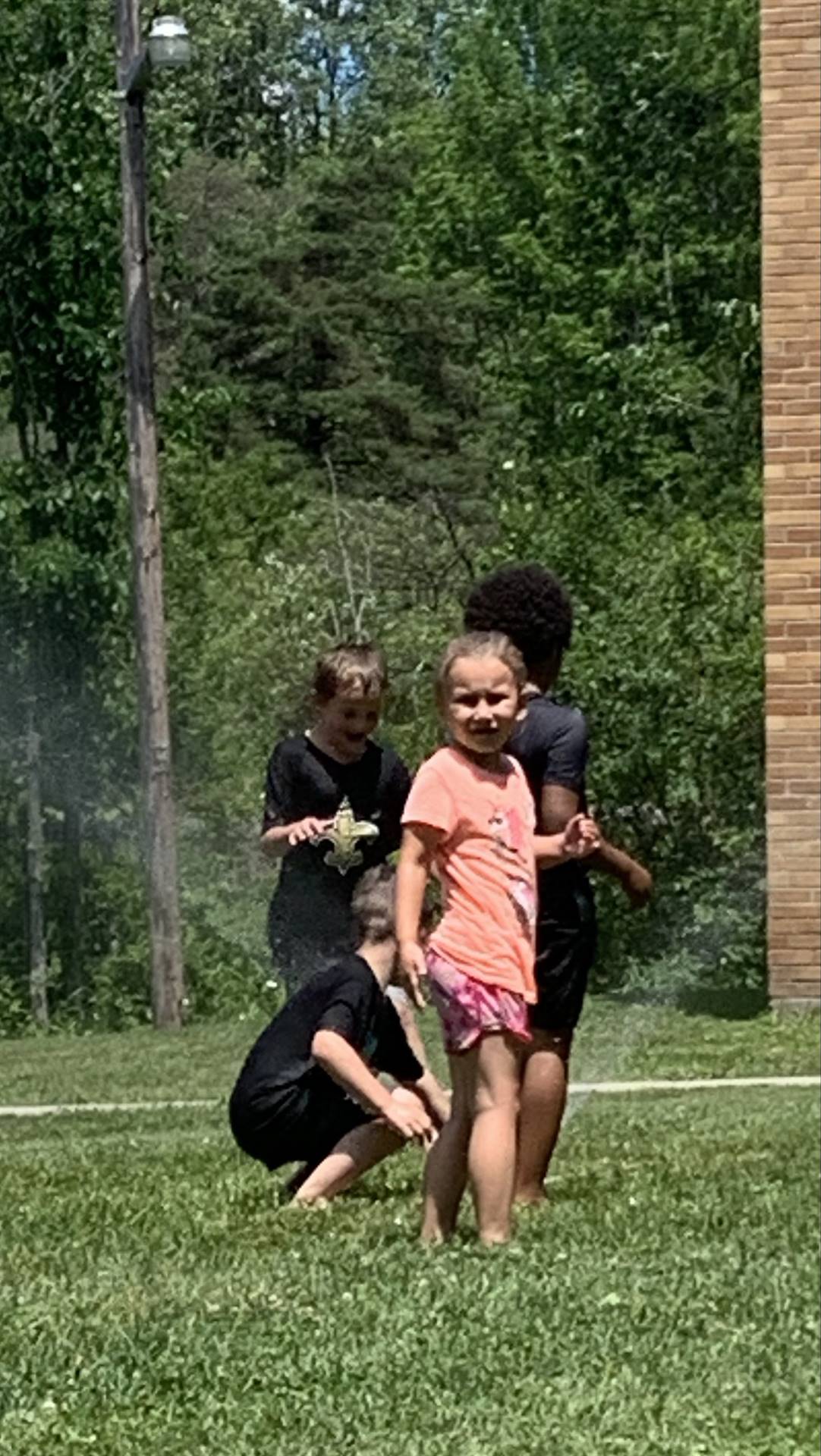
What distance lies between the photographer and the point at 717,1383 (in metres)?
5.58

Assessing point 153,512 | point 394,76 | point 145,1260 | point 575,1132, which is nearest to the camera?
point 145,1260

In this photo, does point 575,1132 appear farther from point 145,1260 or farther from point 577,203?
point 577,203

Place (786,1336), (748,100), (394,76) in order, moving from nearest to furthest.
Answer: (786,1336) < (748,100) < (394,76)

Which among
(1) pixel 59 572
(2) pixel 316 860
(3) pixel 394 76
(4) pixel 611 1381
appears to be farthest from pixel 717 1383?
(3) pixel 394 76

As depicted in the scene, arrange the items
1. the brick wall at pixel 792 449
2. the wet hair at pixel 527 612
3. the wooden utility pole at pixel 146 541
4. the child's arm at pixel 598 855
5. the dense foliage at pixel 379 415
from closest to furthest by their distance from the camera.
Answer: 1. the child's arm at pixel 598 855
2. the wet hair at pixel 527 612
3. the brick wall at pixel 792 449
4. the wooden utility pole at pixel 146 541
5. the dense foliage at pixel 379 415

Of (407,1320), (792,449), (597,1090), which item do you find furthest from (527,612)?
(792,449)

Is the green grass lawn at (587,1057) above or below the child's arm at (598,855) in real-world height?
below

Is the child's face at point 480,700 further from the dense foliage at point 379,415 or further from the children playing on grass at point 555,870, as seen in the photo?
the dense foliage at point 379,415

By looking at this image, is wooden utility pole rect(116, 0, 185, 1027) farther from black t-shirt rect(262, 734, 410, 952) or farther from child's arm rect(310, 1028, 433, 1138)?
child's arm rect(310, 1028, 433, 1138)

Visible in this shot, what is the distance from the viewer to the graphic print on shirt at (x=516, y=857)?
23.8 feet

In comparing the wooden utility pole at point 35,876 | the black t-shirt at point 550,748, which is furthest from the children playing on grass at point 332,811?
the wooden utility pole at point 35,876

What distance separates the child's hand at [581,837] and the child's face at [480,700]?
25 centimetres

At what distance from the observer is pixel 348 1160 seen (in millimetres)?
8180

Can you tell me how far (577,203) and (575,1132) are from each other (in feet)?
111
